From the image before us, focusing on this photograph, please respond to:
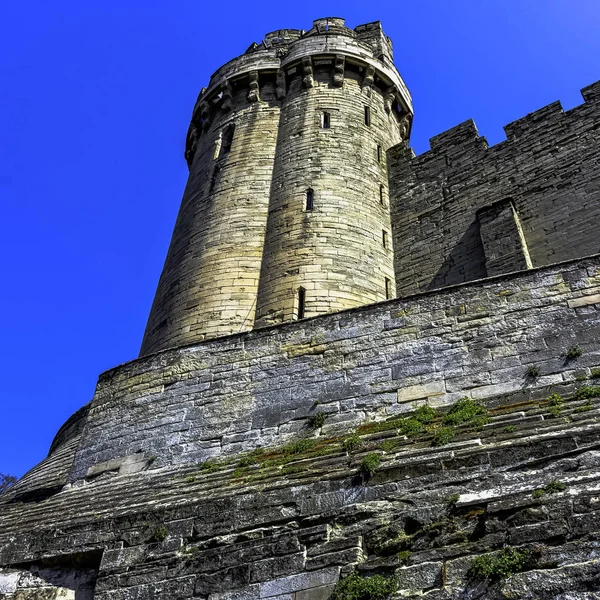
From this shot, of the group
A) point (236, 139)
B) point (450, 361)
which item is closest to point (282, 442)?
point (450, 361)

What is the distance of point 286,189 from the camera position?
47.5 ft

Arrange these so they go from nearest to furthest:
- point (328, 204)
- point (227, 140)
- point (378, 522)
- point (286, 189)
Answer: point (378, 522)
point (328, 204)
point (286, 189)
point (227, 140)

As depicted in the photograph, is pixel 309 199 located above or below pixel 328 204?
above

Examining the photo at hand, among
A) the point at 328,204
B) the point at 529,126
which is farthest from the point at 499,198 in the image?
the point at 328,204

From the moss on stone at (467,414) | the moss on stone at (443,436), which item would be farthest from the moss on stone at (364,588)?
the moss on stone at (467,414)

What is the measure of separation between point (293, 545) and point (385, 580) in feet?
2.94

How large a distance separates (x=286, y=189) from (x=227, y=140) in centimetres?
285

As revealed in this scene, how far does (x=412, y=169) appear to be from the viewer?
15609 millimetres

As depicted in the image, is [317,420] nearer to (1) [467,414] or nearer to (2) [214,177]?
(1) [467,414]

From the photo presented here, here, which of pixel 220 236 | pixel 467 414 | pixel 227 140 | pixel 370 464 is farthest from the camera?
pixel 227 140

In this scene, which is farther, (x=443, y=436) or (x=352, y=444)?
(x=352, y=444)

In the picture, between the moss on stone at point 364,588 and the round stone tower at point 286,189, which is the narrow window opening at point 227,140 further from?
the moss on stone at point 364,588

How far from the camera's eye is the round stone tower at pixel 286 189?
1273 centimetres

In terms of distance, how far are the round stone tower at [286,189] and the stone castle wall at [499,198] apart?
2.04 feet
